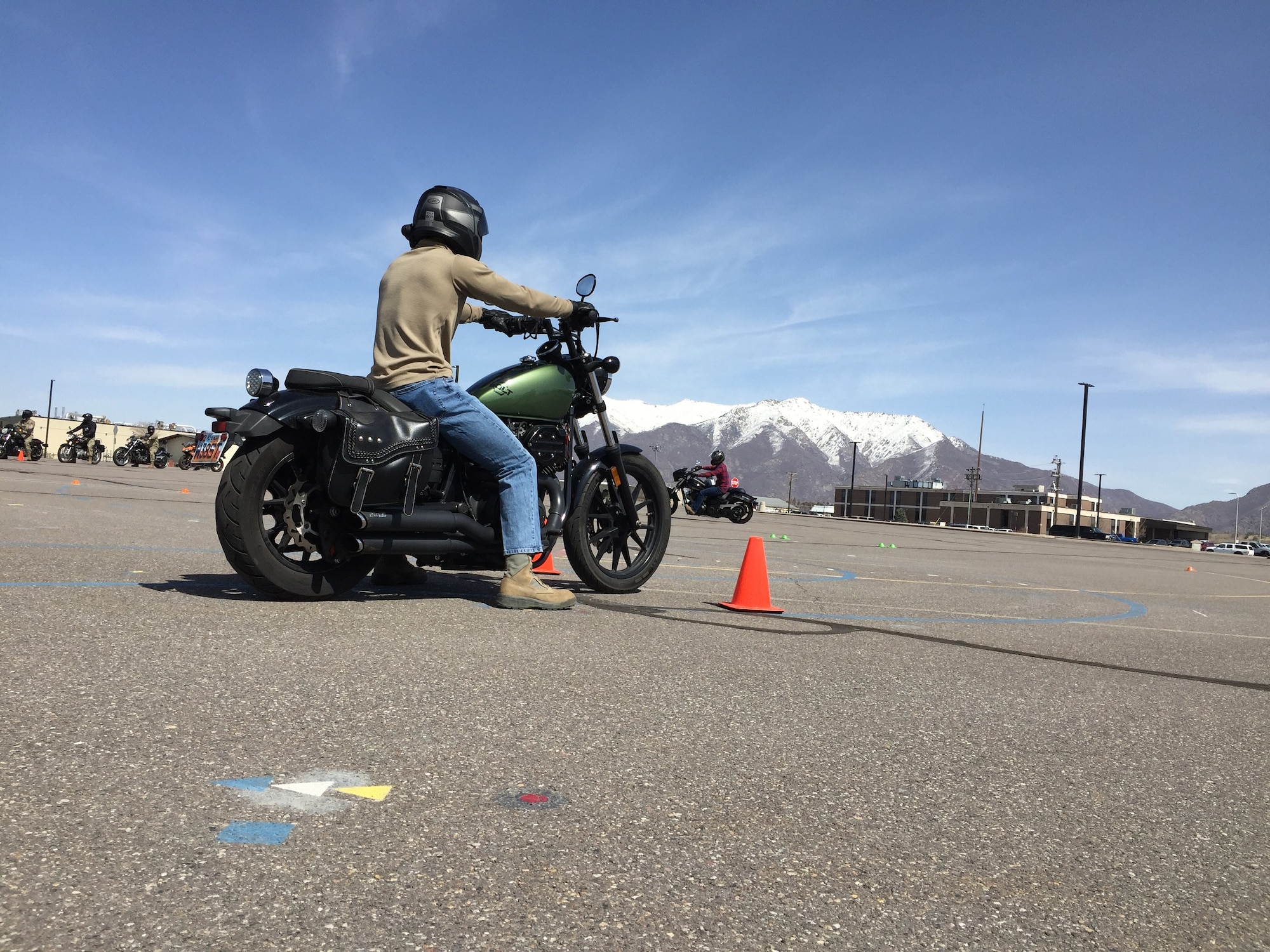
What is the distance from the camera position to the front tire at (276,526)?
15.1 feet

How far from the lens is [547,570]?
25.3 feet

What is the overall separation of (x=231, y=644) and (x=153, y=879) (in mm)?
2143

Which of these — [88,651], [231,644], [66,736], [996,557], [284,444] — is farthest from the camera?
[996,557]

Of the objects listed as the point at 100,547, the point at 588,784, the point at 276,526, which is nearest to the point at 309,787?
the point at 588,784

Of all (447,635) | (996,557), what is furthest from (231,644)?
(996,557)

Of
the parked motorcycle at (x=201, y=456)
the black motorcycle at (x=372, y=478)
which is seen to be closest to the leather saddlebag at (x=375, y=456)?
the black motorcycle at (x=372, y=478)

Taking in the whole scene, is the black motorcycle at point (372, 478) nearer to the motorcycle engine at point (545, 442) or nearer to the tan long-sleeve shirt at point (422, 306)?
the motorcycle engine at point (545, 442)

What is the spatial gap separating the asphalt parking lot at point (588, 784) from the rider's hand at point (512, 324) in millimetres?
1800

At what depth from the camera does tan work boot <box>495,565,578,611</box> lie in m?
5.26

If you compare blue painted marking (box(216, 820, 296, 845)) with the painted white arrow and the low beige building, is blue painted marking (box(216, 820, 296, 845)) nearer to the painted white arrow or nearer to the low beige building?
the painted white arrow

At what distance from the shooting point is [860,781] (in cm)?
259

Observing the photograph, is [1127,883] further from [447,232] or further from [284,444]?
[447,232]

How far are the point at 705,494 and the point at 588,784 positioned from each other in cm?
2489

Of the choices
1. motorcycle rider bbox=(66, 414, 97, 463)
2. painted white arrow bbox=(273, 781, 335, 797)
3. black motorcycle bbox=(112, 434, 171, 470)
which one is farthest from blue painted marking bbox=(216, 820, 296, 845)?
black motorcycle bbox=(112, 434, 171, 470)
